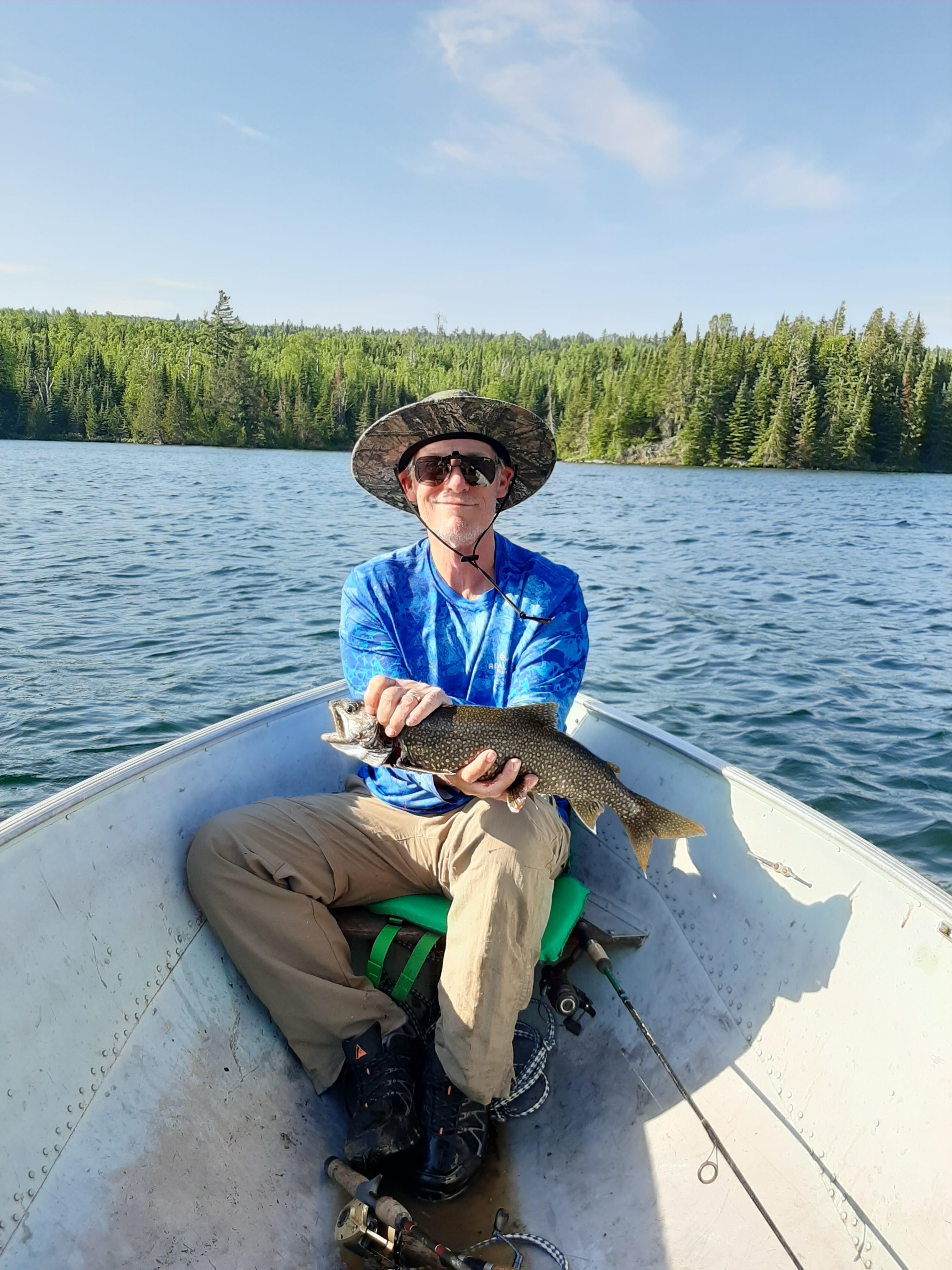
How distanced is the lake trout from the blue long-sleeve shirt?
341mm

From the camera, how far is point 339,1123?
10.4 ft

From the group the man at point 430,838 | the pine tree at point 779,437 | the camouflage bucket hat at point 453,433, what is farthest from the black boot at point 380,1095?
the pine tree at point 779,437

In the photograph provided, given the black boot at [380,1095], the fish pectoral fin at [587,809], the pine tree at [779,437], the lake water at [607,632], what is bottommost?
the lake water at [607,632]

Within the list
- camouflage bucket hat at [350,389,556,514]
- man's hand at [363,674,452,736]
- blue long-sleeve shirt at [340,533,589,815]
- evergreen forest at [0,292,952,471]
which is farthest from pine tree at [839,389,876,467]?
man's hand at [363,674,452,736]

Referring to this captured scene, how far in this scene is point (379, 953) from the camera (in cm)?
337

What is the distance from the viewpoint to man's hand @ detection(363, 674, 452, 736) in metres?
2.89

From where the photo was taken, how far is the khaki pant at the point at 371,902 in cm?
292

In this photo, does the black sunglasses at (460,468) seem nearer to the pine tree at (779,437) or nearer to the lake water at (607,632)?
the lake water at (607,632)

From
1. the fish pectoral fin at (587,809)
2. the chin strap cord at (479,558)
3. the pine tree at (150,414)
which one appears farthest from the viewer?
the pine tree at (150,414)

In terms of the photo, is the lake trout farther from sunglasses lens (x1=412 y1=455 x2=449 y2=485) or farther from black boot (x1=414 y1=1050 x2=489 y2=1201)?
sunglasses lens (x1=412 y1=455 x2=449 y2=485)

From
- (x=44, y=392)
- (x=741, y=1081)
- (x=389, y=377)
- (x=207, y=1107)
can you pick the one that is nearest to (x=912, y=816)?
(x=741, y=1081)

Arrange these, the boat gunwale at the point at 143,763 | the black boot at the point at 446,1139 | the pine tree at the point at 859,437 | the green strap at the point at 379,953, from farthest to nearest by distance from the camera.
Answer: the pine tree at the point at 859,437
the green strap at the point at 379,953
the black boot at the point at 446,1139
the boat gunwale at the point at 143,763

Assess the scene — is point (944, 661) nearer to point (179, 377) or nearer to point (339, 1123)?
point (339, 1123)

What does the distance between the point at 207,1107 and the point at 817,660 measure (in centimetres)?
1153
